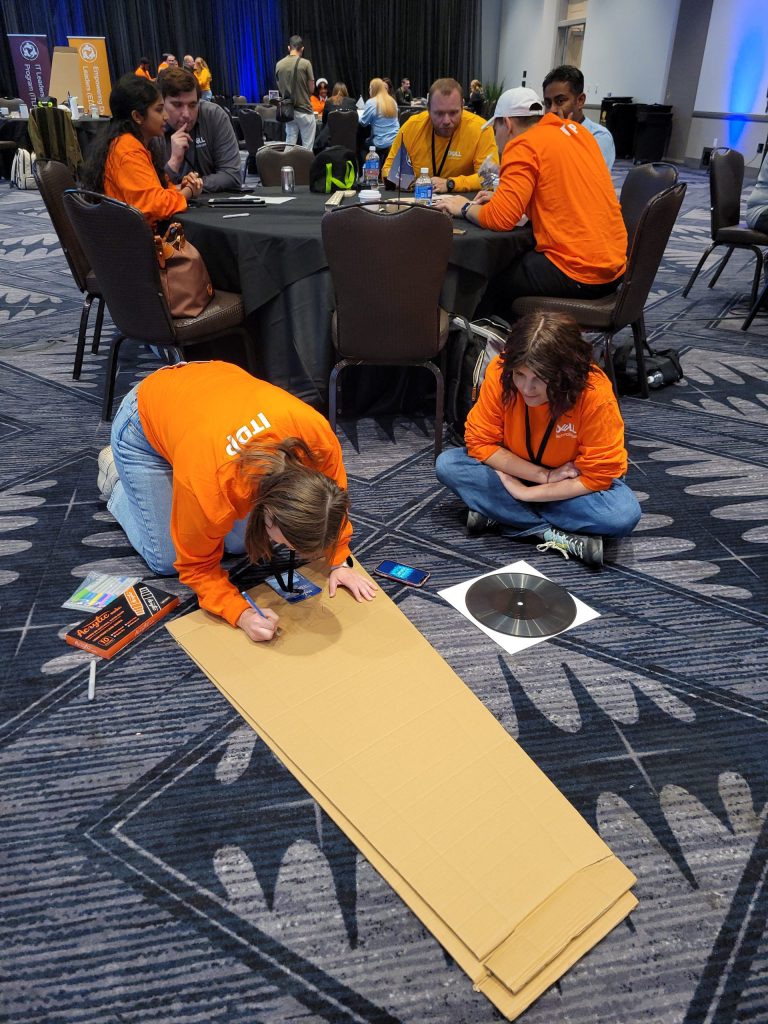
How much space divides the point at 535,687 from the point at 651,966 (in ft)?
1.98

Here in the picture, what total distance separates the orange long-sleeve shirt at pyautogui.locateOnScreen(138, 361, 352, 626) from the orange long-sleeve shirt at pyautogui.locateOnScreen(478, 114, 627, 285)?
1437mm

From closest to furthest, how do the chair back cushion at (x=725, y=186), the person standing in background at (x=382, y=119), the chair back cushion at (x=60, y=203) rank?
1. the chair back cushion at (x=60, y=203)
2. the chair back cushion at (x=725, y=186)
3. the person standing in background at (x=382, y=119)

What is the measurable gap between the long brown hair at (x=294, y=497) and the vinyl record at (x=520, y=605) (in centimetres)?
58

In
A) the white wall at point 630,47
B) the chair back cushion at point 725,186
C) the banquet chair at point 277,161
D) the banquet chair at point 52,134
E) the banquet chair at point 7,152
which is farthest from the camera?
the white wall at point 630,47

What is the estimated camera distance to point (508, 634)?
1771 mm

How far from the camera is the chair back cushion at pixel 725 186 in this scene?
3.80m

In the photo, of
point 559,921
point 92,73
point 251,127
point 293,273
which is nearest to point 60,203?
point 293,273

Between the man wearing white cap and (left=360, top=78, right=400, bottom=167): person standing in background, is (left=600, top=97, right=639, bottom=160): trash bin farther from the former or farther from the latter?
the man wearing white cap

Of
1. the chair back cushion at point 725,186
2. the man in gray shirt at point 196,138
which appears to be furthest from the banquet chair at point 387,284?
the chair back cushion at point 725,186

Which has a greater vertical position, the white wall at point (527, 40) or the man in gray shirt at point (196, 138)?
the white wall at point (527, 40)

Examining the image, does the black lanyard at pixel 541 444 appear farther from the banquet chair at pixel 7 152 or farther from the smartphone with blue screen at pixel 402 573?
the banquet chair at pixel 7 152

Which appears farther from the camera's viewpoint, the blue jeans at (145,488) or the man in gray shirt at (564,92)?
the man in gray shirt at (564,92)

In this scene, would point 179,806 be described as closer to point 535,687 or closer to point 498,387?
point 535,687

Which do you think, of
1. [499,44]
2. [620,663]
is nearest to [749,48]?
[499,44]
